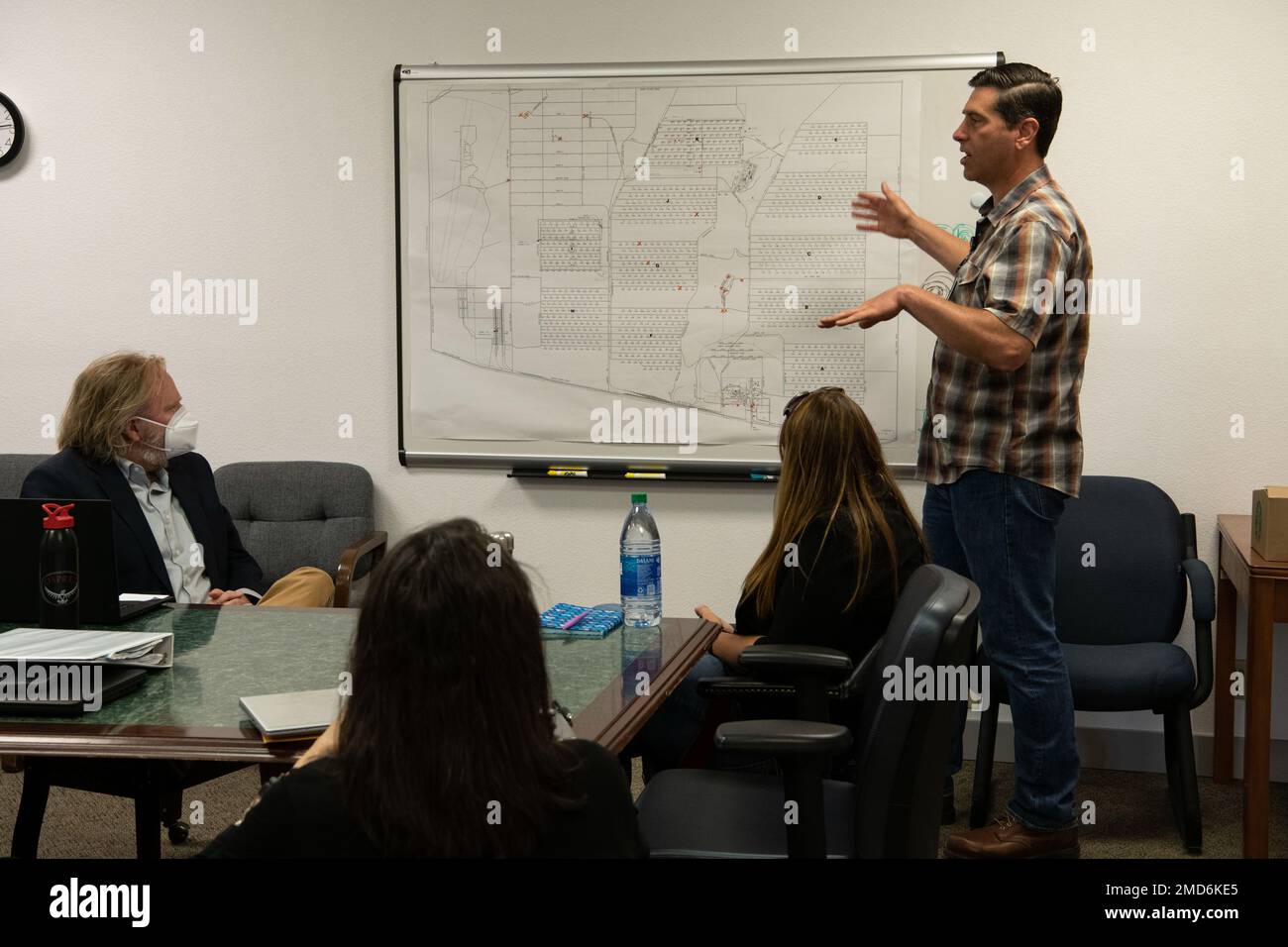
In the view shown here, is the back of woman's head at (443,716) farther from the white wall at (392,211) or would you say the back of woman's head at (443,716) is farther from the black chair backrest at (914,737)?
the white wall at (392,211)

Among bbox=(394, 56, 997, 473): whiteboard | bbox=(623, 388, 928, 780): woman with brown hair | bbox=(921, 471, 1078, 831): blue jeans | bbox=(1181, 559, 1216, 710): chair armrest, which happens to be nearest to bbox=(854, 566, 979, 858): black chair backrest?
bbox=(623, 388, 928, 780): woman with brown hair

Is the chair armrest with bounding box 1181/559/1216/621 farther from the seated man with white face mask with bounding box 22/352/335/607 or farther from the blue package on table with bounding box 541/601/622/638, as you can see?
the seated man with white face mask with bounding box 22/352/335/607

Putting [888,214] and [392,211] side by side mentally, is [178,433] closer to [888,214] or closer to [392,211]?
[392,211]

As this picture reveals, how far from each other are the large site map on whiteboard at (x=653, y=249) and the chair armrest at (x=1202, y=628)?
0.95 m

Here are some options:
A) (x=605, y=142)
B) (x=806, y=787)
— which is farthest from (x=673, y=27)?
(x=806, y=787)

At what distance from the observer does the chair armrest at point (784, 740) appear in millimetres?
1816

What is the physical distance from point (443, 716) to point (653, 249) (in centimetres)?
285

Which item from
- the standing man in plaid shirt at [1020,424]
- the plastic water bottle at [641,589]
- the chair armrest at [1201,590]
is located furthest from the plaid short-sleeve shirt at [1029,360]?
the plastic water bottle at [641,589]

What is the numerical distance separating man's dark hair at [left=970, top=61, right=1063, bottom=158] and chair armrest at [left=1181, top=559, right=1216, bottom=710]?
1.21 m

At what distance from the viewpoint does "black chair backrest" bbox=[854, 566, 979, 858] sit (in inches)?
68.3

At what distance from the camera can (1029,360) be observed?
113 inches
